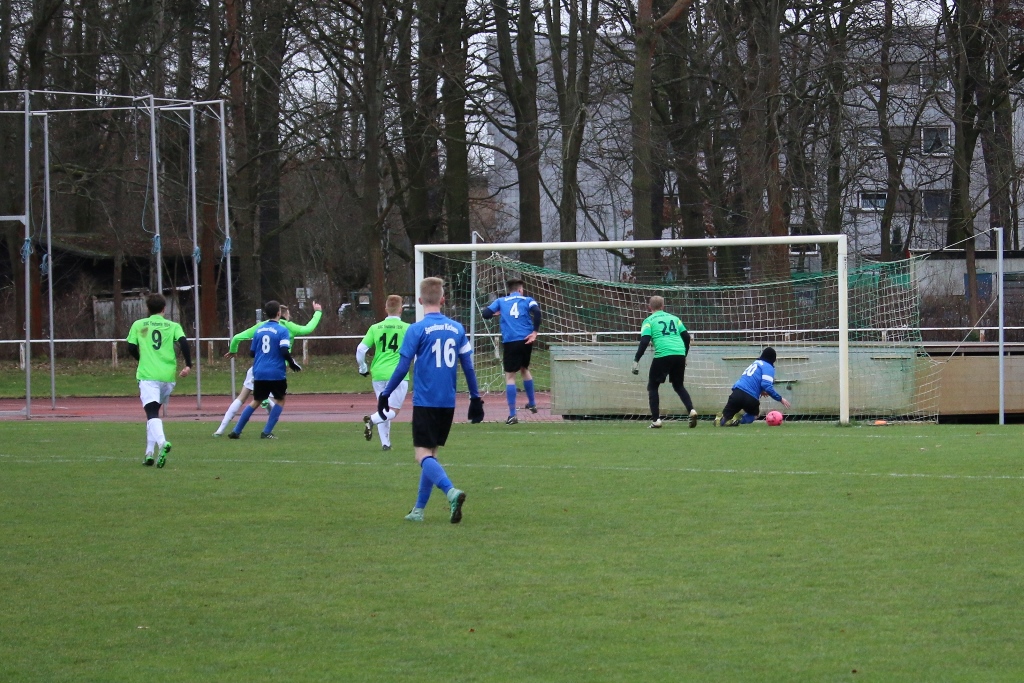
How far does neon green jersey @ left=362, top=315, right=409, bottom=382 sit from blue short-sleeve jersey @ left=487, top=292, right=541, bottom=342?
127 inches

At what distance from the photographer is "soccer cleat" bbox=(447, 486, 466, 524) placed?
28.5 ft

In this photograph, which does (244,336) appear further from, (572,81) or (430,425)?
(572,81)

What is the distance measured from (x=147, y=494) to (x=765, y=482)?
17.1ft

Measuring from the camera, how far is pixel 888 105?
29484mm

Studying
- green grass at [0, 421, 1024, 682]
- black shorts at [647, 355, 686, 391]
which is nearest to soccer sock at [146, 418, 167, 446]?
green grass at [0, 421, 1024, 682]

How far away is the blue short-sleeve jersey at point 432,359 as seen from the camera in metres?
8.78

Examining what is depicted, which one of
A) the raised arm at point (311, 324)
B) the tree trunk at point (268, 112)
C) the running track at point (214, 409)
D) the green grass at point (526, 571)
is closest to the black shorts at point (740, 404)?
the running track at point (214, 409)

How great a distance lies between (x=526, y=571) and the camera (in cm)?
721

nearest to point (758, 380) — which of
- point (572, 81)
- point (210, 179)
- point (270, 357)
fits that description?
point (270, 357)

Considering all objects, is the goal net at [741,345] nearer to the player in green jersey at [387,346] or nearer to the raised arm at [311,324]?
the raised arm at [311,324]

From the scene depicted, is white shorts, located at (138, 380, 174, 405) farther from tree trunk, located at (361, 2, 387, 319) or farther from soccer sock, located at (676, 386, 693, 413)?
tree trunk, located at (361, 2, 387, 319)

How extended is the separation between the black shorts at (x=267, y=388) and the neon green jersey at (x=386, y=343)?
1.48 meters

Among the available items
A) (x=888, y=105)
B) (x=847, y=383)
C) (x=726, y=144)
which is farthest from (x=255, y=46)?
(x=847, y=383)

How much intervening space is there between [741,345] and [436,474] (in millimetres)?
11064
